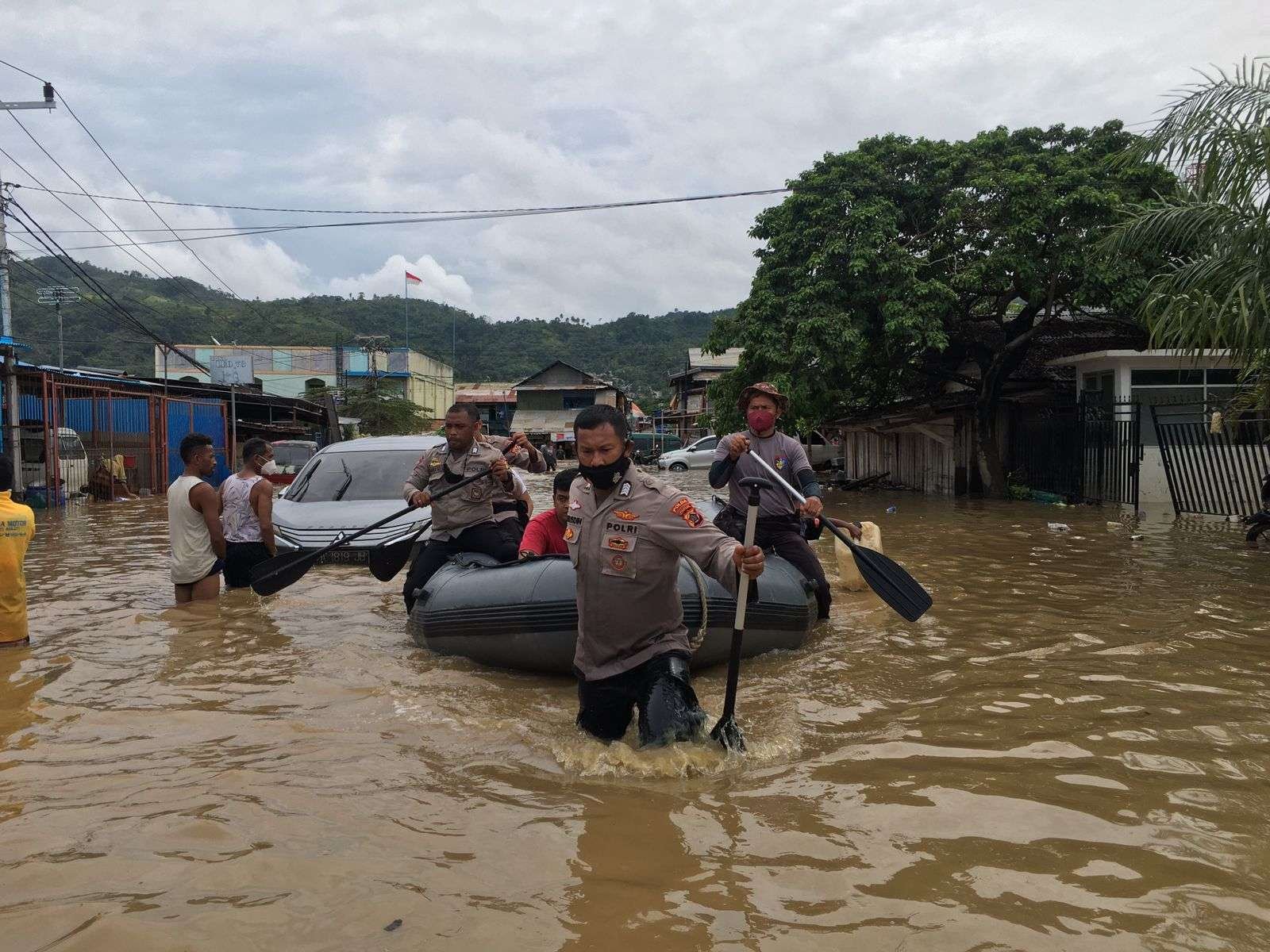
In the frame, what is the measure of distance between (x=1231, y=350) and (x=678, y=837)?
8868 millimetres

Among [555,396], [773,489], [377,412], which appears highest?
[555,396]

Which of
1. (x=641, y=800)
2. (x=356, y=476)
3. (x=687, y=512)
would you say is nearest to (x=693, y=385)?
(x=356, y=476)

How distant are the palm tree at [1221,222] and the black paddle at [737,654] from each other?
6.73m

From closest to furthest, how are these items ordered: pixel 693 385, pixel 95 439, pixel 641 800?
pixel 641 800 → pixel 95 439 → pixel 693 385

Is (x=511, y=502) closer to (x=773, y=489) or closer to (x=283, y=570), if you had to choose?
(x=283, y=570)

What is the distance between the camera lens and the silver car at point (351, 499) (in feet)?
29.3

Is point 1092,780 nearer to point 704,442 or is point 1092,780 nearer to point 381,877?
point 381,877

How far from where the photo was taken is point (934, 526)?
14977 mm

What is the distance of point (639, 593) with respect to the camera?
3.97 meters

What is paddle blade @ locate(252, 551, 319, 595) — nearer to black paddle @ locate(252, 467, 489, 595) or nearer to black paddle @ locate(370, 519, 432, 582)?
black paddle @ locate(252, 467, 489, 595)

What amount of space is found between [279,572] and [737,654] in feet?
14.4

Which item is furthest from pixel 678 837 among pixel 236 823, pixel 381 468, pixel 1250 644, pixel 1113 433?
pixel 1113 433

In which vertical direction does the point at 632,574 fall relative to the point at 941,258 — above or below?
below

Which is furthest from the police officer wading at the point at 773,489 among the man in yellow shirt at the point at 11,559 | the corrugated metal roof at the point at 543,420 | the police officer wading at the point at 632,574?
the corrugated metal roof at the point at 543,420
